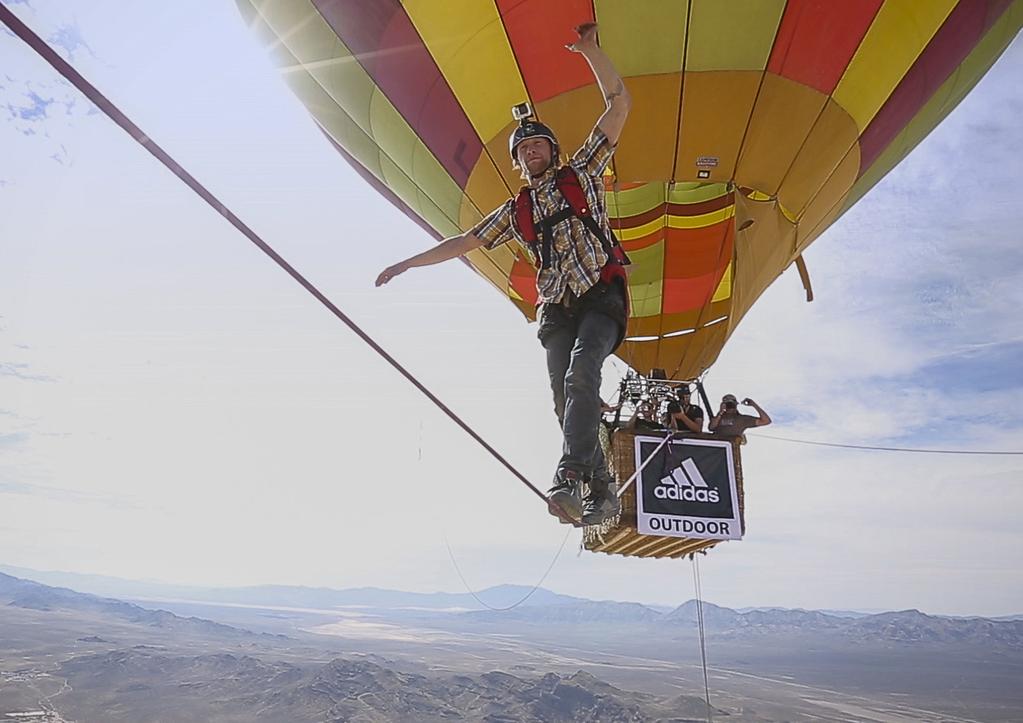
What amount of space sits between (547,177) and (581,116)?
6.78ft

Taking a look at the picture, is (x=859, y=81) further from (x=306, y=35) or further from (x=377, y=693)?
(x=377, y=693)

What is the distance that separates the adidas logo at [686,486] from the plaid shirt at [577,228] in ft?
8.44

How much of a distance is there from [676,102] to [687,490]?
2.41 metres

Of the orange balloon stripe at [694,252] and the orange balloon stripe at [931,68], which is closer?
the orange balloon stripe at [931,68]

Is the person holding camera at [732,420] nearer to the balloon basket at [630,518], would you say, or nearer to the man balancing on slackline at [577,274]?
the balloon basket at [630,518]

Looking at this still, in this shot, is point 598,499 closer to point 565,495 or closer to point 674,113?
point 565,495

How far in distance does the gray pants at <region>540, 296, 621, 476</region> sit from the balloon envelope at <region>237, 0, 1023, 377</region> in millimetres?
2123

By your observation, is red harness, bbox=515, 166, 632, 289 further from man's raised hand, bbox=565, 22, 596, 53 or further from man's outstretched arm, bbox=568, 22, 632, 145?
man's raised hand, bbox=565, 22, 596, 53

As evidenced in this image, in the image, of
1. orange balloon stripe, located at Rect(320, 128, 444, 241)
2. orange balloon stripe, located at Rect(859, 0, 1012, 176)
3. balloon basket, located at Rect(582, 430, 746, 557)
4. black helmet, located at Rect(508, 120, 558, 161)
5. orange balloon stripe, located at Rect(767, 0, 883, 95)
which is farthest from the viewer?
orange balloon stripe, located at Rect(320, 128, 444, 241)

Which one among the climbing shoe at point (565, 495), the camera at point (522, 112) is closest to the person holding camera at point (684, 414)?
the climbing shoe at point (565, 495)

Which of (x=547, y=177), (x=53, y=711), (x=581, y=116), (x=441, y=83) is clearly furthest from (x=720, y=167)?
(x=53, y=711)

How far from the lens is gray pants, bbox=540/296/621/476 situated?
9.73ft

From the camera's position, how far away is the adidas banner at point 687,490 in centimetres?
532

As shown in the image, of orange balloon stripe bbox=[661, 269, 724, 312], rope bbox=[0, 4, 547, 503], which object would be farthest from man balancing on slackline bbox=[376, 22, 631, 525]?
orange balloon stripe bbox=[661, 269, 724, 312]
